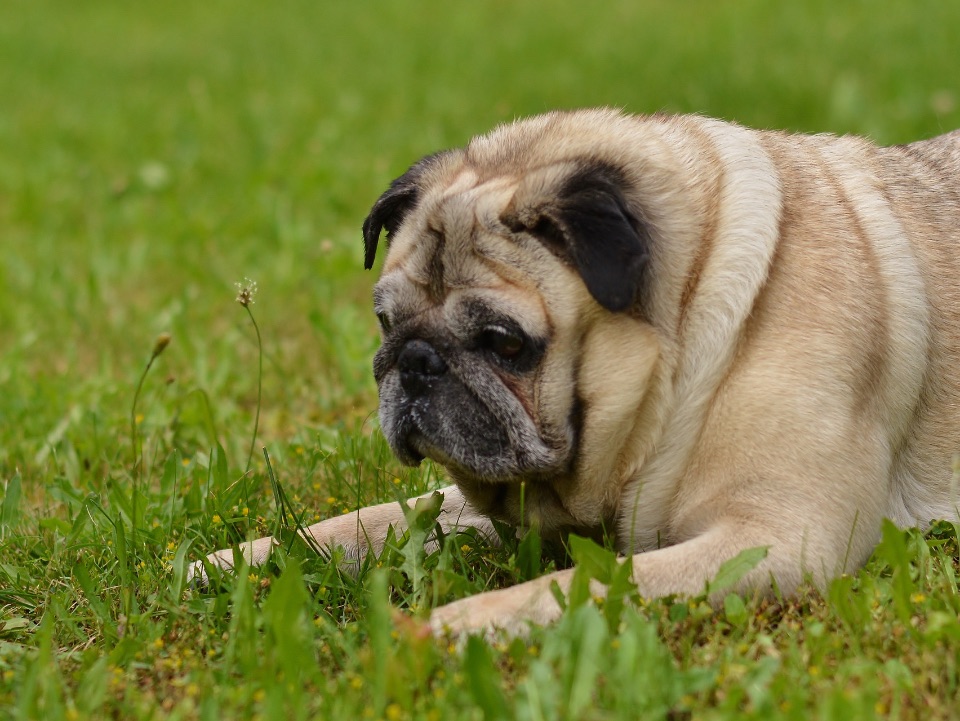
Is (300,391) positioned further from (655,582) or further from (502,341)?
(655,582)

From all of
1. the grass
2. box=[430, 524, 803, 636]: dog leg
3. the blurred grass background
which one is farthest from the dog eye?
the blurred grass background

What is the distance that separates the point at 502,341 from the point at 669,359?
0.44 m

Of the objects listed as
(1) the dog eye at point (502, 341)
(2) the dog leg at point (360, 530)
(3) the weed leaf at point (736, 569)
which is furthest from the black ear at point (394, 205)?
(3) the weed leaf at point (736, 569)

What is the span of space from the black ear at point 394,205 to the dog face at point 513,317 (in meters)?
0.29

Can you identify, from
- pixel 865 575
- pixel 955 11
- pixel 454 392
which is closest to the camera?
pixel 865 575

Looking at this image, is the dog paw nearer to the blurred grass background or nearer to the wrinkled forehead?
the wrinkled forehead

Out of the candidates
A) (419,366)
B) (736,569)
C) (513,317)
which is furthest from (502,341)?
(736,569)

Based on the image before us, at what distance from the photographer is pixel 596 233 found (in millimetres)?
2979

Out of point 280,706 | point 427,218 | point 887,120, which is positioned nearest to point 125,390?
point 427,218

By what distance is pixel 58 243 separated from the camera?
7527 millimetres

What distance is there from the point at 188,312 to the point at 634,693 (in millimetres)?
4316

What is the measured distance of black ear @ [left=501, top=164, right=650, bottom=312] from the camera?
294 cm

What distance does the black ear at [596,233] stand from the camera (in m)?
2.94

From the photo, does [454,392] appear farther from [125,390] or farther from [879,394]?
[125,390]
